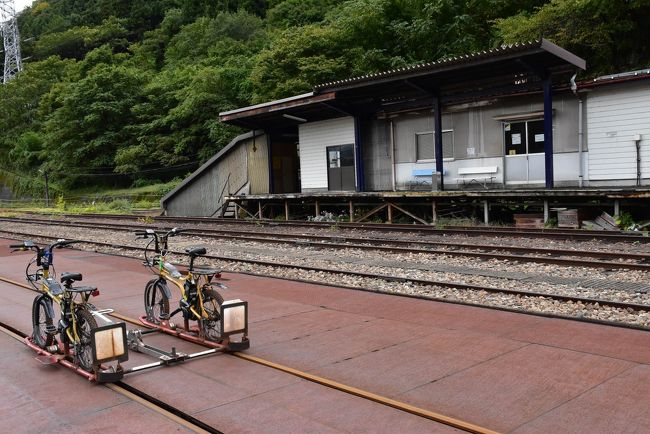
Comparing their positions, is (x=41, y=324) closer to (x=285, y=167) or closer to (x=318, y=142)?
(x=318, y=142)

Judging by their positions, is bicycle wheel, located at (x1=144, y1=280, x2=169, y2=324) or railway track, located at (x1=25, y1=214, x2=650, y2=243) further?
railway track, located at (x1=25, y1=214, x2=650, y2=243)

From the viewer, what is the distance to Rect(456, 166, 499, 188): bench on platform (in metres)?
19.2

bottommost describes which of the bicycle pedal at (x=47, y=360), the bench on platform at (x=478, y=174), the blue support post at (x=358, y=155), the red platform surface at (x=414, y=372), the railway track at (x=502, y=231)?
the red platform surface at (x=414, y=372)

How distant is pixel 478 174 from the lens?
64.1 ft

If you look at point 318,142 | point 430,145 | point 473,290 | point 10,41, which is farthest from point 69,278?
point 10,41

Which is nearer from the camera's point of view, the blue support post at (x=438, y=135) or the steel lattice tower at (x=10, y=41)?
the blue support post at (x=438, y=135)

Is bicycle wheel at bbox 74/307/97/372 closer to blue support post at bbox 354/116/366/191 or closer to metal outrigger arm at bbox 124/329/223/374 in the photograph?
metal outrigger arm at bbox 124/329/223/374

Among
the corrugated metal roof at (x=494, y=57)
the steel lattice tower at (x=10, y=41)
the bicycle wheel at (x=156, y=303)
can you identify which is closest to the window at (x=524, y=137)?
the corrugated metal roof at (x=494, y=57)

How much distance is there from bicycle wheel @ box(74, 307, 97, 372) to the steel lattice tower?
280 ft

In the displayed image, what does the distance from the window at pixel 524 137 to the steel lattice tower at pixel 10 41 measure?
77.9m

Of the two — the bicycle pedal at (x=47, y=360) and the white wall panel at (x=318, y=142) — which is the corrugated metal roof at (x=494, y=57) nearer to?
the white wall panel at (x=318, y=142)

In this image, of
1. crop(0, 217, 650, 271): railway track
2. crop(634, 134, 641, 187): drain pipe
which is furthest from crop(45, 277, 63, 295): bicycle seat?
crop(634, 134, 641, 187): drain pipe

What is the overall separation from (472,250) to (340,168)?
11717 mm

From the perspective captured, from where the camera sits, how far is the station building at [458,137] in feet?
53.6
